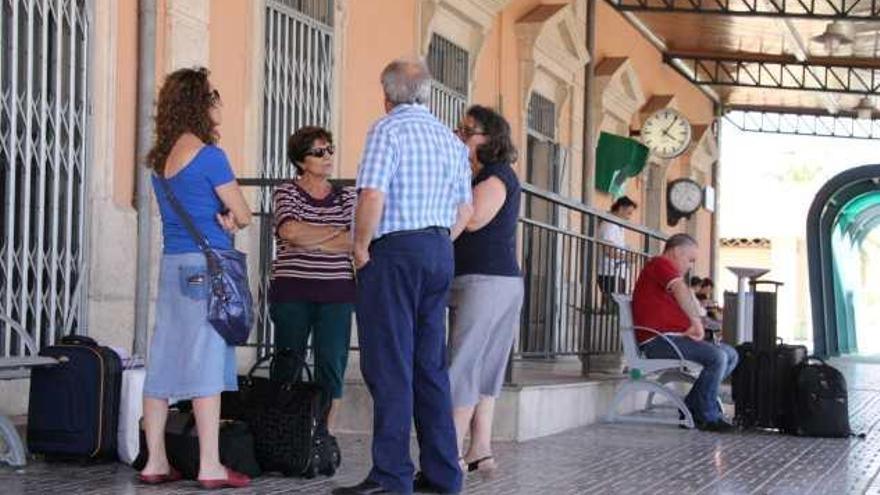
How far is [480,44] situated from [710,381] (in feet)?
19.4

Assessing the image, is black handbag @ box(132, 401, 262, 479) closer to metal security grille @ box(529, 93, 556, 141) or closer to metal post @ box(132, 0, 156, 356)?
metal post @ box(132, 0, 156, 356)

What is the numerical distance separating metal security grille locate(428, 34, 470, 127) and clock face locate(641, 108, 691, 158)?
321 inches

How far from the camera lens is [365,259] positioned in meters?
5.68

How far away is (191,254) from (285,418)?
81 cm

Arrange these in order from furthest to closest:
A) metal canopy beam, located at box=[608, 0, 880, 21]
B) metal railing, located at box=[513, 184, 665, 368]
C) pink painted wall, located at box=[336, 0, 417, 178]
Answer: metal canopy beam, located at box=[608, 0, 880, 21] < pink painted wall, located at box=[336, 0, 417, 178] < metal railing, located at box=[513, 184, 665, 368]

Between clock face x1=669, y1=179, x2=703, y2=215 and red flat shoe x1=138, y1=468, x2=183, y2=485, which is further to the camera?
clock face x1=669, y1=179, x2=703, y2=215

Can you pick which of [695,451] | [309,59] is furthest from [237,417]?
[309,59]

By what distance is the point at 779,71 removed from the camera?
28.2m

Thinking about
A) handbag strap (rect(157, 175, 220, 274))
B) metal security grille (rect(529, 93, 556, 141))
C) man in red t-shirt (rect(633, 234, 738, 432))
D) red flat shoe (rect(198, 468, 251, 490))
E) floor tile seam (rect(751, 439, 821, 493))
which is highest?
metal security grille (rect(529, 93, 556, 141))

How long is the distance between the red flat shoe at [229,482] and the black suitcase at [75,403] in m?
0.70

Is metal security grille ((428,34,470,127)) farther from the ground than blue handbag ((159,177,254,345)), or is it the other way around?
metal security grille ((428,34,470,127))

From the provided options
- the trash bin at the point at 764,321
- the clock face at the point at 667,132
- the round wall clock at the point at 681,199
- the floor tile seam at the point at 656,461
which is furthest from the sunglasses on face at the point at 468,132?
the round wall clock at the point at 681,199

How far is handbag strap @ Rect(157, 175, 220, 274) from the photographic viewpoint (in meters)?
5.89

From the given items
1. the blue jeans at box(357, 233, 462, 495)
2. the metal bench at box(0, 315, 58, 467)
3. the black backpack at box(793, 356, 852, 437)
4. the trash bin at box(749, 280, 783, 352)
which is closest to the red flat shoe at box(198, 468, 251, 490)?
the blue jeans at box(357, 233, 462, 495)
